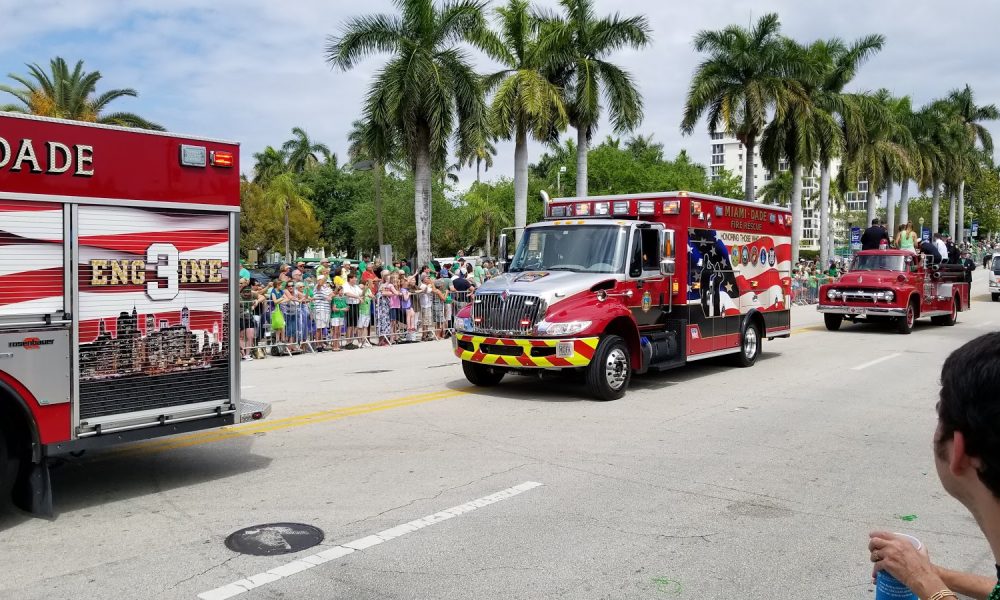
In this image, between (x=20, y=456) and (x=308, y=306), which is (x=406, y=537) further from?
(x=308, y=306)

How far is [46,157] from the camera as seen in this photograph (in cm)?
573

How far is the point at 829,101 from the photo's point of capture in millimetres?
41688

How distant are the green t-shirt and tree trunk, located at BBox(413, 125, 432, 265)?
9.34 metres

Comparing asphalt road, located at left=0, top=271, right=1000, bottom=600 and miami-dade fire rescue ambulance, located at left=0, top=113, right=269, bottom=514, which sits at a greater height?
miami-dade fire rescue ambulance, located at left=0, top=113, right=269, bottom=514

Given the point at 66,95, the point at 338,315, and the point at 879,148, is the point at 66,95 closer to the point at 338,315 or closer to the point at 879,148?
the point at 338,315

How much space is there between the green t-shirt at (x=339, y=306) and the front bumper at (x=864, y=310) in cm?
1163

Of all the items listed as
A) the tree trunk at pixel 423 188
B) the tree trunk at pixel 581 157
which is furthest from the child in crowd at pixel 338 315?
the tree trunk at pixel 581 157

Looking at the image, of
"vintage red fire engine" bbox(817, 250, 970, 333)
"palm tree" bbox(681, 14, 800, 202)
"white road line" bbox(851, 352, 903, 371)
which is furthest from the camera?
"palm tree" bbox(681, 14, 800, 202)

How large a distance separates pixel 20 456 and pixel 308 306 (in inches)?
451

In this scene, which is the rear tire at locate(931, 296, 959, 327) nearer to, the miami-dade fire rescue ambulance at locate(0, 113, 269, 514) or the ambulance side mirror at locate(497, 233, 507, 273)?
the ambulance side mirror at locate(497, 233, 507, 273)

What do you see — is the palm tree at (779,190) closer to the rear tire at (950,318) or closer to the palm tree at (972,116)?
the palm tree at (972,116)

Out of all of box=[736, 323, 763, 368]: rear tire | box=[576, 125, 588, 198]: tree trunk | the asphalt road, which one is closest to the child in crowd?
the asphalt road

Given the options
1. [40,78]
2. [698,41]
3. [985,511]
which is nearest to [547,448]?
[985,511]

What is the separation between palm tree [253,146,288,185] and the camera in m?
69.3
